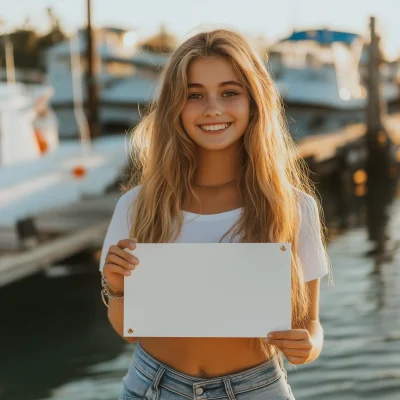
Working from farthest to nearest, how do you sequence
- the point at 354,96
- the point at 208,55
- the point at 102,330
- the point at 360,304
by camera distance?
the point at 354,96, the point at 360,304, the point at 102,330, the point at 208,55

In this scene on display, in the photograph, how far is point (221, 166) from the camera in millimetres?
2588

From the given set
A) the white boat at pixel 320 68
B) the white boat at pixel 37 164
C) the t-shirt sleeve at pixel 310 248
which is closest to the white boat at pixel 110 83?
the white boat at pixel 320 68

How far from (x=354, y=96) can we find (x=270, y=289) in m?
37.1

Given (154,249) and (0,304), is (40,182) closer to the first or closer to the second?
(0,304)

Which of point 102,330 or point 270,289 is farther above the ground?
point 270,289

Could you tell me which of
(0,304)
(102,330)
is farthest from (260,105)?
(0,304)

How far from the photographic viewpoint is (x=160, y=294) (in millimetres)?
2367

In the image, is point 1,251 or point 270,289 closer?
point 270,289

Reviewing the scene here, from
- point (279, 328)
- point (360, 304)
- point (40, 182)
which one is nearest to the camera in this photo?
point (279, 328)

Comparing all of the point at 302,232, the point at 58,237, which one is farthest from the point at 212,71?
the point at 58,237

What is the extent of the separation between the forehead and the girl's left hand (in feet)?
2.39

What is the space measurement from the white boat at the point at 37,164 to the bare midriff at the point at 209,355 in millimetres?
7112

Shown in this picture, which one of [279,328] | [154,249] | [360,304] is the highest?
[154,249]

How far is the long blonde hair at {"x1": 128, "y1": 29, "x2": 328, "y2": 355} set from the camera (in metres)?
2.46
